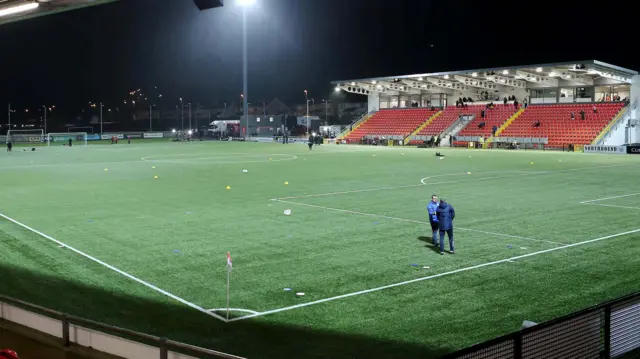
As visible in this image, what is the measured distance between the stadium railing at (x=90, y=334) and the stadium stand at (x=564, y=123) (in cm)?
6003

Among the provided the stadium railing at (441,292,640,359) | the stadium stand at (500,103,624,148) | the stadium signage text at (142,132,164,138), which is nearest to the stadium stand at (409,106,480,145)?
the stadium stand at (500,103,624,148)

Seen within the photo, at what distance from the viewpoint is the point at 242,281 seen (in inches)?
504

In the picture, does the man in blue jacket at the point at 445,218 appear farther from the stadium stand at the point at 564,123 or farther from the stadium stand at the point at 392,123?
the stadium stand at the point at 392,123

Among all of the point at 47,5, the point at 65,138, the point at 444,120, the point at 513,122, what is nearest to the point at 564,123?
the point at 513,122

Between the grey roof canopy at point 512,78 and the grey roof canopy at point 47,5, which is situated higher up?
the grey roof canopy at point 512,78

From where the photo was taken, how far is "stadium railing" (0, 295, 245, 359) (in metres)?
6.98

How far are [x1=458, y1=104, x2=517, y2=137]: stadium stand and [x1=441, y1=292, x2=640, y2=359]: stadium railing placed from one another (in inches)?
2492

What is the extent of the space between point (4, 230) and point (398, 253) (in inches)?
464

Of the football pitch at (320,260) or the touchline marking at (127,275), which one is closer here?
the football pitch at (320,260)

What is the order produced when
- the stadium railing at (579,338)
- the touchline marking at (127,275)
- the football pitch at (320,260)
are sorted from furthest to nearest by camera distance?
1. the touchline marking at (127,275)
2. the football pitch at (320,260)
3. the stadium railing at (579,338)

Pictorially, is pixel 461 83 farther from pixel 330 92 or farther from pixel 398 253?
pixel 330 92

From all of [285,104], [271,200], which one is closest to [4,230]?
[271,200]

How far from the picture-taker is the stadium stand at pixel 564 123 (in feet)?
205

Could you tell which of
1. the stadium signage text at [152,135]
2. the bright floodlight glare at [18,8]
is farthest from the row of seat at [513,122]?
the bright floodlight glare at [18,8]
